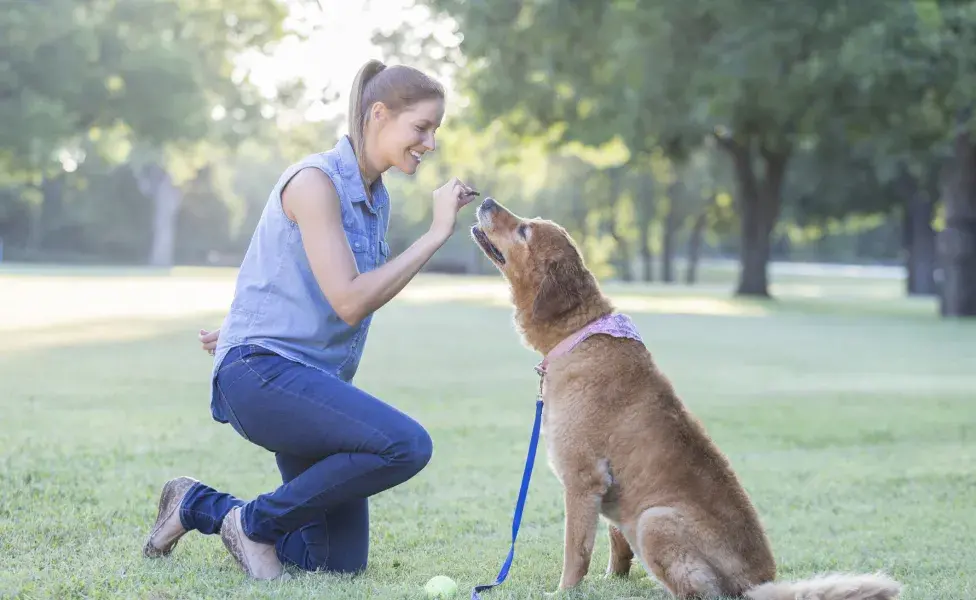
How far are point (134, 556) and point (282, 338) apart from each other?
1.26 m

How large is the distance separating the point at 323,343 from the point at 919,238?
44.1 meters

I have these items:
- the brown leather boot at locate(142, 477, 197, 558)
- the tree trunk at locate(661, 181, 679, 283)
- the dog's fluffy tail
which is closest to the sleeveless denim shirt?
the brown leather boot at locate(142, 477, 197, 558)

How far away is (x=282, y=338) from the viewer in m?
4.68

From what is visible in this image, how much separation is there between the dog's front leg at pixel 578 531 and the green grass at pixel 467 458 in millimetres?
102

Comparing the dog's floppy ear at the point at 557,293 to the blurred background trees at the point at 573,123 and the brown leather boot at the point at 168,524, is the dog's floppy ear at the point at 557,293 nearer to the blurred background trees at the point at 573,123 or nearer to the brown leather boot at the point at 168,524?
the brown leather boot at the point at 168,524

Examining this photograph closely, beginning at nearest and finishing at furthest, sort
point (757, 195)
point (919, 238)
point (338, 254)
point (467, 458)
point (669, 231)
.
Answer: point (338, 254) < point (467, 458) < point (757, 195) < point (919, 238) < point (669, 231)

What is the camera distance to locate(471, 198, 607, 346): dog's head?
500 cm

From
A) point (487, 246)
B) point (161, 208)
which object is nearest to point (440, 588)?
point (487, 246)

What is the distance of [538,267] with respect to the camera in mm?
5070

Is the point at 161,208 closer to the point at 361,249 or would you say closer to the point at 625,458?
the point at 361,249

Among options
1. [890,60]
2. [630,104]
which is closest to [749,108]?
[630,104]

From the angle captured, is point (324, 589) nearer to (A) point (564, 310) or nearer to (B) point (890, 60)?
(A) point (564, 310)

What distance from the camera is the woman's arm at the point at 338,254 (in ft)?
14.9

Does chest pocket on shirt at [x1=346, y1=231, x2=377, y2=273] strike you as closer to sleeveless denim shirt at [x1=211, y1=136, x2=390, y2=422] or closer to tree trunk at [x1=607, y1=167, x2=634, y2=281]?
sleeveless denim shirt at [x1=211, y1=136, x2=390, y2=422]
